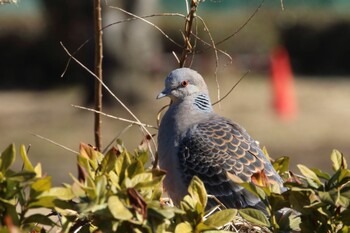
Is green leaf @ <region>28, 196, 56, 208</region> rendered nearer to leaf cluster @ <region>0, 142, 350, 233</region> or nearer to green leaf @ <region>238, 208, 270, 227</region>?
leaf cluster @ <region>0, 142, 350, 233</region>

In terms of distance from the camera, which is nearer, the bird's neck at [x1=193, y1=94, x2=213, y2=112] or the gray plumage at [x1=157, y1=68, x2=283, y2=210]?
the gray plumage at [x1=157, y1=68, x2=283, y2=210]

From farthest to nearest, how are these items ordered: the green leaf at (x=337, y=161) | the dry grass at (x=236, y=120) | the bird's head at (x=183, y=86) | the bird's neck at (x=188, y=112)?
the dry grass at (x=236, y=120)
the bird's head at (x=183, y=86)
the bird's neck at (x=188, y=112)
the green leaf at (x=337, y=161)

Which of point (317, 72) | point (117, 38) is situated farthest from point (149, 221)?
point (317, 72)

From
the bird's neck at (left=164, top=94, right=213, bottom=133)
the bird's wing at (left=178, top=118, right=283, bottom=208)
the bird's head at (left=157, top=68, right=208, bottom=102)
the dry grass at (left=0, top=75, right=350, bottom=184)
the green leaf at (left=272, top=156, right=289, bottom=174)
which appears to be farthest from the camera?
the dry grass at (left=0, top=75, right=350, bottom=184)

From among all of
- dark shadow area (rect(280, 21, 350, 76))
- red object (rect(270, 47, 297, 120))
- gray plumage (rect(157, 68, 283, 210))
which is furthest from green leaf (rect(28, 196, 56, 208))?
dark shadow area (rect(280, 21, 350, 76))

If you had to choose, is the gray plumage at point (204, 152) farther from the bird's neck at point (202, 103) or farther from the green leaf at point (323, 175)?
the green leaf at point (323, 175)

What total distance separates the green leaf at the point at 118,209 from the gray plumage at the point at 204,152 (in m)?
1.32

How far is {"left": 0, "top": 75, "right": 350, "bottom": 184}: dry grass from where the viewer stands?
1259cm

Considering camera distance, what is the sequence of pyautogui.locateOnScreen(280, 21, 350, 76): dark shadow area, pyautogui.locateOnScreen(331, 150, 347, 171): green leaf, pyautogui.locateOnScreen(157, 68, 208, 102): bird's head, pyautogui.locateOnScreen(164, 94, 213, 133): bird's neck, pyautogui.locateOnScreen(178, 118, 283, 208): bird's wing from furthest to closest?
pyautogui.locateOnScreen(280, 21, 350, 76): dark shadow area → pyautogui.locateOnScreen(157, 68, 208, 102): bird's head → pyautogui.locateOnScreen(164, 94, 213, 133): bird's neck → pyautogui.locateOnScreen(178, 118, 283, 208): bird's wing → pyautogui.locateOnScreen(331, 150, 347, 171): green leaf

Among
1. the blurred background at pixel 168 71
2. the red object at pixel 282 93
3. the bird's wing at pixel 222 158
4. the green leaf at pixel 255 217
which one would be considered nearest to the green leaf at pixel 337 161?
the green leaf at pixel 255 217

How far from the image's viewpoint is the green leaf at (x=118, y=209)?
2.20 metres

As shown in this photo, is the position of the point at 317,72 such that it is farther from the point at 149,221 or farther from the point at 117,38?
the point at 149,221

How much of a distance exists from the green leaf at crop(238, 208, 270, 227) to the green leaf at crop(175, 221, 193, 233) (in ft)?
0.66

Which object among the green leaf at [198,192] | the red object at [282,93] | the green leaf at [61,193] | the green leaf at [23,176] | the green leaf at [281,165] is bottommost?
the red object at [282,93]
